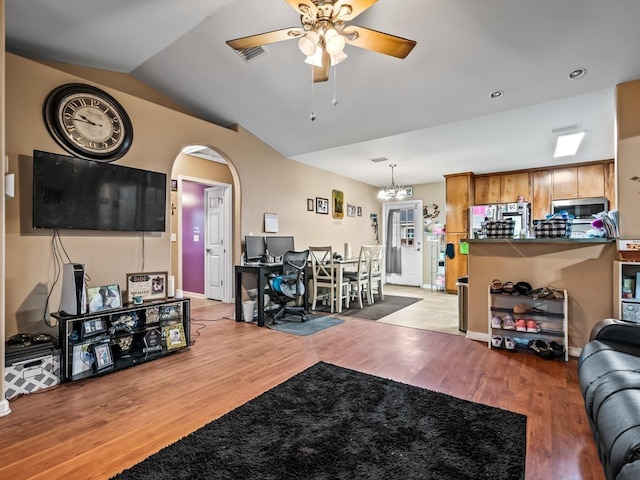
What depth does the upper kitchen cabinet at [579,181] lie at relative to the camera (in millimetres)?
5492

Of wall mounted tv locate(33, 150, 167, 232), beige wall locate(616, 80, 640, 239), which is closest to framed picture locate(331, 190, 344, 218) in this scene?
wall mounted tv locate(33, 150, 167, 232)

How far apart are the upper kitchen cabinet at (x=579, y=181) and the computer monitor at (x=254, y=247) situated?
5319mm

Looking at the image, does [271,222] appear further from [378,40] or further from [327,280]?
[378,40]

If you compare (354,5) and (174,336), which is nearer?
(354,5)

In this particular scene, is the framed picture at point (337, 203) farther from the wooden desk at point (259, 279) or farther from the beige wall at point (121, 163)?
the wooden desk at point (259, 279)

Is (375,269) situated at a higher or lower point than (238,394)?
higher

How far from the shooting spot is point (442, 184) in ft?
24.3

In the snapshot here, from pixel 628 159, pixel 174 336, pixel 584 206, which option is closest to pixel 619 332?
pixel 628 159

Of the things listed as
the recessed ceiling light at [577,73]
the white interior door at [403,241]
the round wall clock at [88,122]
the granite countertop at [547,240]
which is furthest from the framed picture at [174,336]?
the white interior door at [403,241]

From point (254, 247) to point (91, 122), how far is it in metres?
2.44

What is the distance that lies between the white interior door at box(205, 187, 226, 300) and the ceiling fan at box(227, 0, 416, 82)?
11.9ft

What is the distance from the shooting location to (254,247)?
15.7 ft

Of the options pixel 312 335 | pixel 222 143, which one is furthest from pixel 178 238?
pixel 312 335

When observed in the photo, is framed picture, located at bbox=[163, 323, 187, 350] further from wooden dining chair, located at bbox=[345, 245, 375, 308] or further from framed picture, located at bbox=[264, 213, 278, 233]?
wooden dining chair, located at bbox=[345, 245, 375, 308]
